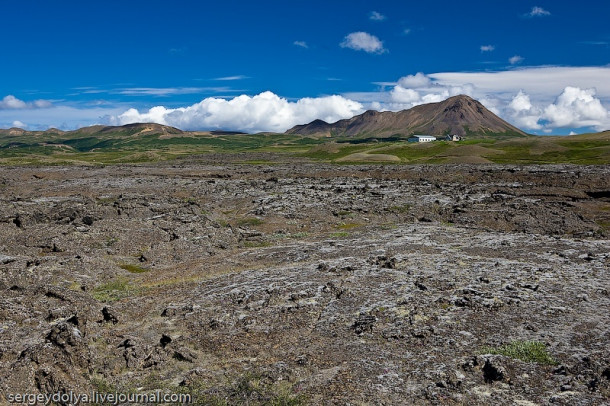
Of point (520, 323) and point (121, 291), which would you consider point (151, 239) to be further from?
point (520, 323)

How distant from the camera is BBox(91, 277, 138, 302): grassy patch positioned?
2438cm

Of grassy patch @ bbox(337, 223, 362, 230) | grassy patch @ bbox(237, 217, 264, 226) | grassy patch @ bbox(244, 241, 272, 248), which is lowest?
grassy patch @ bbox(244, 241, 272, 248)

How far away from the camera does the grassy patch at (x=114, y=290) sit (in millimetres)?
24375

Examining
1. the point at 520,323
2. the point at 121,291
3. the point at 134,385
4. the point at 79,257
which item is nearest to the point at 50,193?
the point at 79,257

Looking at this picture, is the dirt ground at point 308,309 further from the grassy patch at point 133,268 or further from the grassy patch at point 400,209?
Answer: the grassy patch at point 400,209

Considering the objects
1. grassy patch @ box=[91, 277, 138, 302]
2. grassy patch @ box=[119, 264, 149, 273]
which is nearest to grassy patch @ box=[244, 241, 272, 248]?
grassy patch @ box=[119, 264, 149, 273]

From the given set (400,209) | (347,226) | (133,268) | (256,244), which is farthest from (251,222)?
(133,268)

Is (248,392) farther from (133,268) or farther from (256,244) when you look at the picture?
(256,244)

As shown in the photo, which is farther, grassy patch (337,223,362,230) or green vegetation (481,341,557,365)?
grassy patch (337,223,362,230)

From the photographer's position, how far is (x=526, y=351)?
16.1m

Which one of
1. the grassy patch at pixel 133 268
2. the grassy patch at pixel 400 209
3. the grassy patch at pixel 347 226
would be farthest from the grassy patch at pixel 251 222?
the grassy patch at pixel 133 268

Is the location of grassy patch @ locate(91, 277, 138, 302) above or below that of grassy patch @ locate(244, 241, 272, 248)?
below

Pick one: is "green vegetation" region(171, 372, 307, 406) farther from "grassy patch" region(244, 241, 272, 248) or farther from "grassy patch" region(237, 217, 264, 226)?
"grassy patch" region(237, 217, 264, 226)

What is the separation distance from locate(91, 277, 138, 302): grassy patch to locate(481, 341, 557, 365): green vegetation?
1853 centimetres
